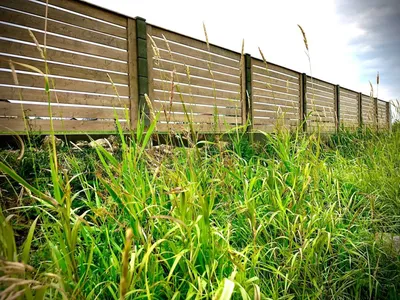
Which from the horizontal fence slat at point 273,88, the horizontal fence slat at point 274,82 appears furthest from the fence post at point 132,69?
the horizontal fence slat at point 273,88

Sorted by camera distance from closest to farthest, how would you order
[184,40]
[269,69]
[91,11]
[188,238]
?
[188,238] < [91,11] < [184,40] < [269,69]

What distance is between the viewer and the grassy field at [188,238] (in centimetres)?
93

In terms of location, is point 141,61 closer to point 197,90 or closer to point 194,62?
point 194,62

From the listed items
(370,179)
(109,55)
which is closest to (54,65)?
(109,55)

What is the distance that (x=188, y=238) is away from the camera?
3.89 feet

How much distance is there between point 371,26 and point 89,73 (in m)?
4.05

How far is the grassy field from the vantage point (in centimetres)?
93

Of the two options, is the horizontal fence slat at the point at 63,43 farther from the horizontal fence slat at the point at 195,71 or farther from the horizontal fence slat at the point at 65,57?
A: the horizontal fence slat at the point at 195,71

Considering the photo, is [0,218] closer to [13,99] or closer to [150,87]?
[13,99]

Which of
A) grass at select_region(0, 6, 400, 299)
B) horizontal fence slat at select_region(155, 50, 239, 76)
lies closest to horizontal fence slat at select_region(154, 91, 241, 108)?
horizontal fence slat at select_region(155, 50, 239, 76)

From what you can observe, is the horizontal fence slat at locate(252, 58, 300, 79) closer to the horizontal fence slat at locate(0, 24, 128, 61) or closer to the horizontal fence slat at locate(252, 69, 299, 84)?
the horizontal fence slat at locate(252, 69, 299, 84)

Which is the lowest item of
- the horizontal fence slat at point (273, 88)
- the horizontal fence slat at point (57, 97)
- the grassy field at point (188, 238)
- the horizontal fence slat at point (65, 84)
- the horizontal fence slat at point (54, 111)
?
the grassy field at point (188, 238)

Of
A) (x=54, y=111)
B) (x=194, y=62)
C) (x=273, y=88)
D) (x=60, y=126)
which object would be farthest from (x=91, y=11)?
(x=273, y=88)

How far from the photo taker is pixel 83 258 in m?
1.13
